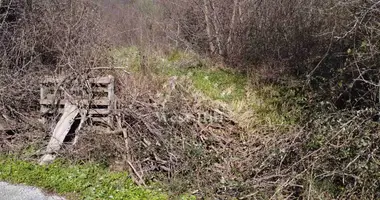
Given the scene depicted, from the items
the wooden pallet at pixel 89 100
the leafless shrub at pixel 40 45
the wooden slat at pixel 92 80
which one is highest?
the leafless shrub at pixel 40 45

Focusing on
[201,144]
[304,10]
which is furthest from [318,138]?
[304,10]

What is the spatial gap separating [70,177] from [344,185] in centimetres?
382

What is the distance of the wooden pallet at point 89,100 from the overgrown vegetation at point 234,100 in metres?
0.18

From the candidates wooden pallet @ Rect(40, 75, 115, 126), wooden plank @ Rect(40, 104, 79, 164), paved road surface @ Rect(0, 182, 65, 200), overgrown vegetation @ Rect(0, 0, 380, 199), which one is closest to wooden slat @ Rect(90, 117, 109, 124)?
wooden pallet @ Rect(40, 75, 115, 126)

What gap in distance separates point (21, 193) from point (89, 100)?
7.64ft

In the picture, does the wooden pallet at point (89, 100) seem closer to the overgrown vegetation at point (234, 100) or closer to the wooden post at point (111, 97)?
the wooden post at point (111, 97)

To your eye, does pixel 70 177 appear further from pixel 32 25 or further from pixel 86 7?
pixel 86 7

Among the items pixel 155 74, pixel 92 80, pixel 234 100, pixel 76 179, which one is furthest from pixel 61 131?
pixel 234 100

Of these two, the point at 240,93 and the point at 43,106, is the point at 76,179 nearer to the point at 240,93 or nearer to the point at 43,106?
the point at 43,106

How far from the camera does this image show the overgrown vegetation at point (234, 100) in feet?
16.6

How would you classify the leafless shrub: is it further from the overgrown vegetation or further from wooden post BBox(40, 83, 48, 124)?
wooden post BBox(40, 83, 48, 124)

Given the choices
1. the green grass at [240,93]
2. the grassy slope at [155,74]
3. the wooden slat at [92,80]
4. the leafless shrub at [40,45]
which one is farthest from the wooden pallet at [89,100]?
the green grass at [240,93]

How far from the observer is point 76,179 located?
5.49 metres

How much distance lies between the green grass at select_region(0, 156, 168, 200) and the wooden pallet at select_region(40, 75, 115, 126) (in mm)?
1172
